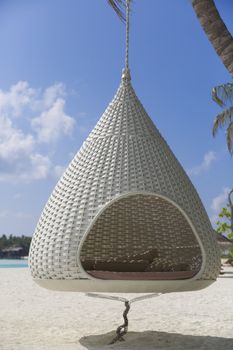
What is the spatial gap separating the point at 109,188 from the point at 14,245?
3050cm

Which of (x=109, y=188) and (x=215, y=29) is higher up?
(x=215, y=29)

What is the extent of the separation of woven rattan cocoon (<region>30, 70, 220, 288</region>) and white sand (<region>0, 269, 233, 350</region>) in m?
0.65

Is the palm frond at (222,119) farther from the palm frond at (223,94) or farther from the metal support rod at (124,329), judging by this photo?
the metal support rod at (124,329)

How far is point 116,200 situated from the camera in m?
4.44

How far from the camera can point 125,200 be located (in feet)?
19.4

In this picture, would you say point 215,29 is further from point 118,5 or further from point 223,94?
point 223,94

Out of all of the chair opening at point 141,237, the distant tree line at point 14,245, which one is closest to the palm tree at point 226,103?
the chair opening at point 141,237

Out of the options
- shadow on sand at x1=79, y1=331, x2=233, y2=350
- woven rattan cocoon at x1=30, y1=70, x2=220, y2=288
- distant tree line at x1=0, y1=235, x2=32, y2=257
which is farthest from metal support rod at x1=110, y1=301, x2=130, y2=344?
distant tree line at x1=0, y1=235, x2=32, y2=257

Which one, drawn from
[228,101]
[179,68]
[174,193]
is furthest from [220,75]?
[174,193]

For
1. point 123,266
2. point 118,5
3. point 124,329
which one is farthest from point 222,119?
point 124,329

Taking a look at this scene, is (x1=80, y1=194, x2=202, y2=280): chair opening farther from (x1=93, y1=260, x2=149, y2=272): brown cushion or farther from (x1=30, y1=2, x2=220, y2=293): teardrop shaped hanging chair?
(x1=30, y1=2, x2=220, y2=293): teardrop shaped hanging chair

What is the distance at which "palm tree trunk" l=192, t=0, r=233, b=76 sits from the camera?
430cm

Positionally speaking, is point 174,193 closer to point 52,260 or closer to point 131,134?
point 131,134

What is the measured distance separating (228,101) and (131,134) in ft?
41.3
